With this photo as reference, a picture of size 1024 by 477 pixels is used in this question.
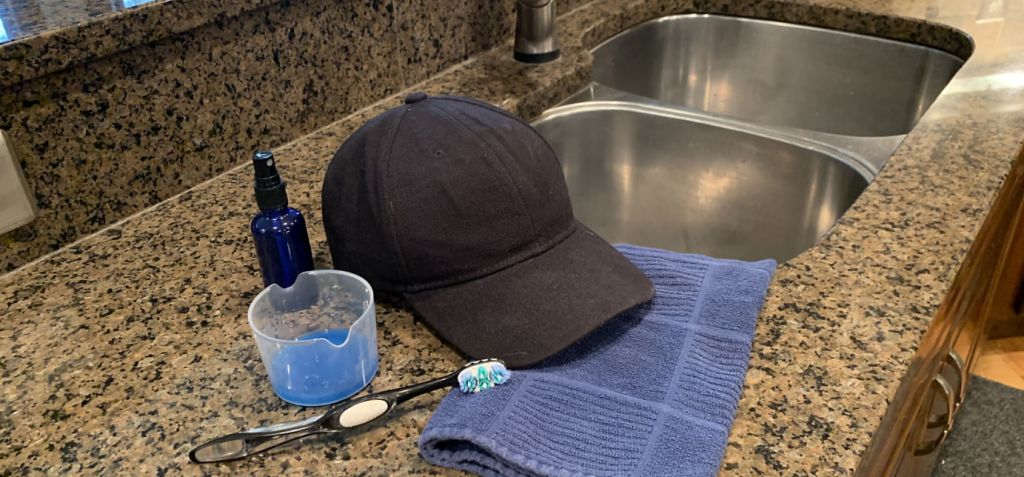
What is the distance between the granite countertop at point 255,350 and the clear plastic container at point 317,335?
0.02 m

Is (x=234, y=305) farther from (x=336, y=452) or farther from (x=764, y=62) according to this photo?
(x=764, y=62)

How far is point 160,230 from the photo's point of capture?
33.0 inches

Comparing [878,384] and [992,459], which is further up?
[878,384]

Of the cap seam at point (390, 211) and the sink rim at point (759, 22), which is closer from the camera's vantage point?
the cap seam at point (390, 211)

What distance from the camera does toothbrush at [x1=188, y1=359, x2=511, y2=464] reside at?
55cm

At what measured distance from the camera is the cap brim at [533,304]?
24.0 inches

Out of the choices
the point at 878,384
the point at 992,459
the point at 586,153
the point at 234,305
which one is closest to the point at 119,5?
the point at 234,305

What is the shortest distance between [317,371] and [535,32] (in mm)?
744

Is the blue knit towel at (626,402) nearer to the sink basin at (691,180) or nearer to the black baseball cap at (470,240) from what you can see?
the black baseball cap at (470,240)

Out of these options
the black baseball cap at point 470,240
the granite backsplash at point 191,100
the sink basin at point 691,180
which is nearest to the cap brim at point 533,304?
the black baseball cap at point 470,240

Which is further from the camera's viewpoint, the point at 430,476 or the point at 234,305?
the point at 234,305

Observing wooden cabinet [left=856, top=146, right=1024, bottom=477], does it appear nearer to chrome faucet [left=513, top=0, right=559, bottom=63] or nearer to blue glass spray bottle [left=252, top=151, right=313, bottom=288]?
blue glass spray bottle [left=252, top=151, right=313, bottom=288]

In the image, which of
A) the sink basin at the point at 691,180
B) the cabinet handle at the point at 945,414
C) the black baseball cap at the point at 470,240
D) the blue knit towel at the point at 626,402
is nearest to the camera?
the blue knit towel at the point at 626,402

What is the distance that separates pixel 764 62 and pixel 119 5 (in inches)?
44.9
